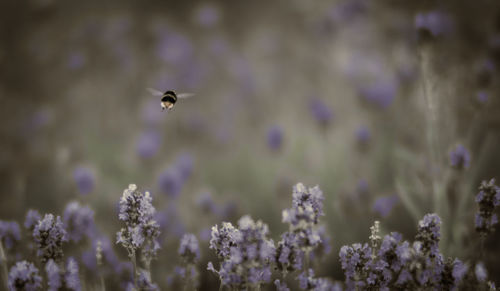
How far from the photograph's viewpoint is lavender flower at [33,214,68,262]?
1122 mm

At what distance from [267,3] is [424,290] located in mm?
5162

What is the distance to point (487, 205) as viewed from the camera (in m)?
1.15

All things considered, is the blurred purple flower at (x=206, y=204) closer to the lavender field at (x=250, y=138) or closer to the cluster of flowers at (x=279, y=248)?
the lavender field at (x=250, y=138)

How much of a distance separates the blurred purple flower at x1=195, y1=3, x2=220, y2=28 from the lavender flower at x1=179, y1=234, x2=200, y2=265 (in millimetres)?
4504

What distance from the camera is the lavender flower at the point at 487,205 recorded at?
1133 mm

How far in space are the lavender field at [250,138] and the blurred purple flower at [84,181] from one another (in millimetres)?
16

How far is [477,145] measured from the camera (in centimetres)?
336

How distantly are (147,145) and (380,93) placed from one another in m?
2.14

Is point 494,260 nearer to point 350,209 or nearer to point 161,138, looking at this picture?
point 350,209

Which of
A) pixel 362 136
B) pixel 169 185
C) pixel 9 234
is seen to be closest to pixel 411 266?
pixel 9 234

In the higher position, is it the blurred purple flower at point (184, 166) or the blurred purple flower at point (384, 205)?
the blurred purple flower at point (184, 166)

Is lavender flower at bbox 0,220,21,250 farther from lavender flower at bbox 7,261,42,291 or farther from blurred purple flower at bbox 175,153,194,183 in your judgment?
blurred purple flower at bbox 175,153,194,183

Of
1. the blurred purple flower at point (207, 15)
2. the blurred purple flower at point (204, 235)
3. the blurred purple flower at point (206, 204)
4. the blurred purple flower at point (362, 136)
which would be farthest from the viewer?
the blurred purple flower at point (207, 15)

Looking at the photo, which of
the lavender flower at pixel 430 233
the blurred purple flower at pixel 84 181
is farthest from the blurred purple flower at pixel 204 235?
the lavender flower at pixel 430 233
